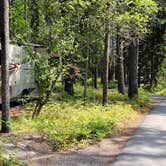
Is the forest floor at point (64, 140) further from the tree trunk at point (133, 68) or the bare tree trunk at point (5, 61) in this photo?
the tree trunk at point (133, 68)

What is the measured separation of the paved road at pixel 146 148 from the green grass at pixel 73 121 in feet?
3.21

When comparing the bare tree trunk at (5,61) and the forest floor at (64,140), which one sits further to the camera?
the bare tree trunk at (5,61)

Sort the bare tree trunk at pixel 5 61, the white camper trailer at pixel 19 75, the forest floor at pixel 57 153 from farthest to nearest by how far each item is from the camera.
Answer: the white camper trailer at pixel 19 75, the bare tree trunk at pixel 5 61, the forest floor at pixel 57 153

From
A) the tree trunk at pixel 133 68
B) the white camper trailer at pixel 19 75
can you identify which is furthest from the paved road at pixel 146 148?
the tree trunk at pixel 133 68

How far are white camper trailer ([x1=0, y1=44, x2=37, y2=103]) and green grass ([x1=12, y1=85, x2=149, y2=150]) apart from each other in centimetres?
82

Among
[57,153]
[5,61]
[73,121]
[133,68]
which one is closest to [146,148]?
[57,153]

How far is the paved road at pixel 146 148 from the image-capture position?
10883 mm

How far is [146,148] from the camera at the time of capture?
12898mm

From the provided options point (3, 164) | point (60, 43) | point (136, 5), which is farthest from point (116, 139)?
point (136, 5)

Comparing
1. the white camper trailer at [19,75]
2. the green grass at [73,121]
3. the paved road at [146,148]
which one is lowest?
the paved road at [146,148]

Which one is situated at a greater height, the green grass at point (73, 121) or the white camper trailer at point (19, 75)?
the white camper trailer at point (19, 75)

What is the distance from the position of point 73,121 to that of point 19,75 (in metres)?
5.58

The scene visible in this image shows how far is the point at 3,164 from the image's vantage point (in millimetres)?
8961

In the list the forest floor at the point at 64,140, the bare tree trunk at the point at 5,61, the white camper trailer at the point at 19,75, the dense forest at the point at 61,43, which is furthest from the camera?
the white camper trailer at the point at 19,75
